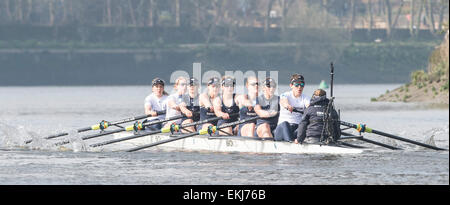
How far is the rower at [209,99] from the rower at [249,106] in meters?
0.78

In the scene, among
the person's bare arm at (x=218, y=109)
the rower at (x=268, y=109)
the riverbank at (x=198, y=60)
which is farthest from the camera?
the riverbank at (x=198, y=60)

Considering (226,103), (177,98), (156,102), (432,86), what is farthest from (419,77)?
(226,103)

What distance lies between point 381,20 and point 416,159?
12339 centimetres

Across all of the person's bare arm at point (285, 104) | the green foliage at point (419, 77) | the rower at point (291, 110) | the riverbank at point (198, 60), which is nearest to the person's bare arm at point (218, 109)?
the rower at point (291, 110)

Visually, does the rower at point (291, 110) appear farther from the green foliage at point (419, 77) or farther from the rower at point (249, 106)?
the green foliage at point (419, 77)

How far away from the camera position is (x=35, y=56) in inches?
4124

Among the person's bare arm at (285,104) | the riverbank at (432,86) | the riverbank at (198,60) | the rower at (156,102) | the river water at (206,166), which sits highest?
the person's bare arm at (285,104)

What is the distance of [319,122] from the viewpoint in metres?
24.4

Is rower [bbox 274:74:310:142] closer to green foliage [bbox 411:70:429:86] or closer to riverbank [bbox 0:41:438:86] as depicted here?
green foliage [bbox 411:70:429:86]

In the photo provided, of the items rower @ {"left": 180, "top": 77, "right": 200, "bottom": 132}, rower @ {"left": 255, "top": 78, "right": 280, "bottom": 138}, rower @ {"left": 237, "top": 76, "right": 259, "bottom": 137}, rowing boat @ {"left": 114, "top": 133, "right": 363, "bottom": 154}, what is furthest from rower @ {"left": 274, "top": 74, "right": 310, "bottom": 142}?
→ rower @ {"left": 180, "top": 77, "right": 200, "bottom": 132}

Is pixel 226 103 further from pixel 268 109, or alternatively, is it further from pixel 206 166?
pixel 206 166

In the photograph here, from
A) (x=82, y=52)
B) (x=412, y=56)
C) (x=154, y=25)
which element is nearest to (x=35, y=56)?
(x=82, y=52)

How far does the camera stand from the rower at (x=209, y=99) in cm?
2791
